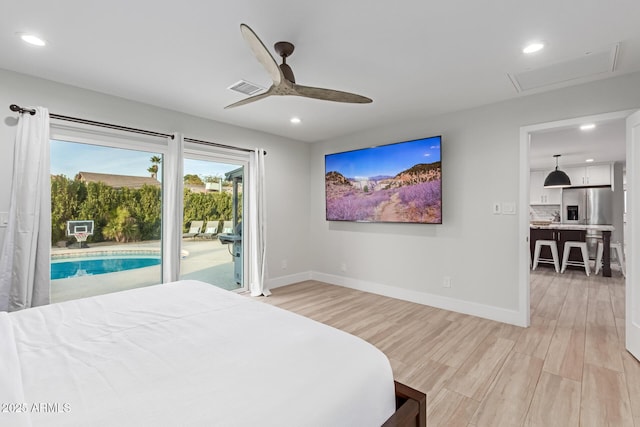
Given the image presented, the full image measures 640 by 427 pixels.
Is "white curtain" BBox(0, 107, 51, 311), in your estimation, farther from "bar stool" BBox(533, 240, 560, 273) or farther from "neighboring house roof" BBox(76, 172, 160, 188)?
"bar stool" BBox(533, 240, 560, 273)

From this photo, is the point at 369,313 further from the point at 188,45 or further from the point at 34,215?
the point at 34,215

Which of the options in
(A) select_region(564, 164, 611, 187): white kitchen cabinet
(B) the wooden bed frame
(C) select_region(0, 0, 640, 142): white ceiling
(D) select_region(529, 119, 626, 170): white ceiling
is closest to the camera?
(B) the wooden bed frame

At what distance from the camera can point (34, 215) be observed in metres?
2.59

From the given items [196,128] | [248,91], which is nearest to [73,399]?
[248,91]

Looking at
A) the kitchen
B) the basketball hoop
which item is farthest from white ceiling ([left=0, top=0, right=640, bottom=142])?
the kitchen

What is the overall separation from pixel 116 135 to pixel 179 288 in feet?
6.82

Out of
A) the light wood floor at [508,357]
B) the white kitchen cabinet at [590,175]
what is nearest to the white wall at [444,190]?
the light wood floor at [508,357]

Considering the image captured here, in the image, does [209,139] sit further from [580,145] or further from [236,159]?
[580,145]

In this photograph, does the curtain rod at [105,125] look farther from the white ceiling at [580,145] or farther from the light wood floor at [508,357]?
the white ceiling at [580,145]

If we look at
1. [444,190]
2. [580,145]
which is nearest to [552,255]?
[580,145]

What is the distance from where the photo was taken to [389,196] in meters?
4.18

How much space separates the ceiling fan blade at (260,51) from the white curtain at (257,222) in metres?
2.44

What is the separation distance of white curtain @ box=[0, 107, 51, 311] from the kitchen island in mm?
7264

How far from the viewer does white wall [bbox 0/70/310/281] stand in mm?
2604
